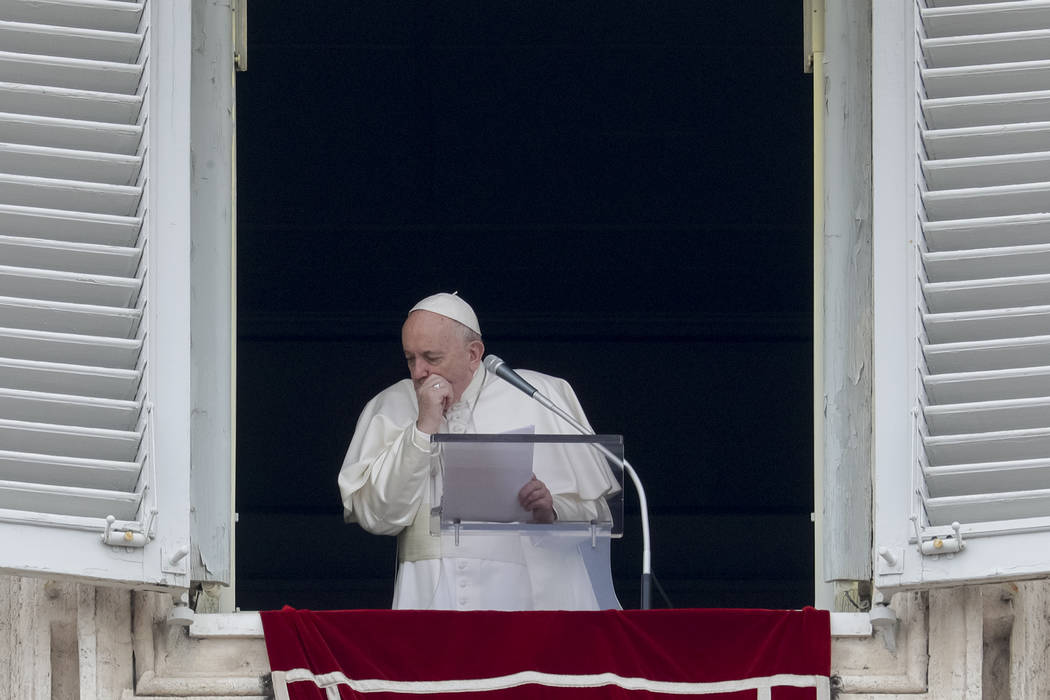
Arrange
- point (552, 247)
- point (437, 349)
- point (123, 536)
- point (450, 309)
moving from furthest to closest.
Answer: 1. point (552, 247)
2. point (450, 309)
3. point (437, 349)
4. point (123, 536)

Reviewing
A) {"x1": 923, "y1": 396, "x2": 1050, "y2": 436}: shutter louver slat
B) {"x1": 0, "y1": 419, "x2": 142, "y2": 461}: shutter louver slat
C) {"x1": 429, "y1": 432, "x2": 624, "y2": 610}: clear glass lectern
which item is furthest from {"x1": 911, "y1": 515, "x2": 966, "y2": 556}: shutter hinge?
{"x1": 0, "y1": 419, "x2": 142, "y2": 461}: shutter louver slat

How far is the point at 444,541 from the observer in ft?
15.5

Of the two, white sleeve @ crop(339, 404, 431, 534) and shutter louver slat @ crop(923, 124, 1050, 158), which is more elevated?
shutter louver slat @ crop(923, 124, 1050, 158)

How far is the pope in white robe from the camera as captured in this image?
4586 millimetres

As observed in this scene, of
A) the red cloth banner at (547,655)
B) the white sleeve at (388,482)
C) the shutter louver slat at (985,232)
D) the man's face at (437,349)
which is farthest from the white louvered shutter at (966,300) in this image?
the man's face at (437,349)

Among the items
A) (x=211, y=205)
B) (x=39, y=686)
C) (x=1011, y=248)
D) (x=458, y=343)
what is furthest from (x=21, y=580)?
(x=1011, y=248)

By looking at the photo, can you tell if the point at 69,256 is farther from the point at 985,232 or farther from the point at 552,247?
the point at 552,247

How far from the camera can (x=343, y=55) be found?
26.2 ft

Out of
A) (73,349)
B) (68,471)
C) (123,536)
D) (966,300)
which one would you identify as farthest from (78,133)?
(966,300)

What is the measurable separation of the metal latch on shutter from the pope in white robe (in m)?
0.81

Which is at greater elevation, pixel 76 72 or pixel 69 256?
pixel 76 72

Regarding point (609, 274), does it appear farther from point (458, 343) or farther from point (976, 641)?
point (976, 641)

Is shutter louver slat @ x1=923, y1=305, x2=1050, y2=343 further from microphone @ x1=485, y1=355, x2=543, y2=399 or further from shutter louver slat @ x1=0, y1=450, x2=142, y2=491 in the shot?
shutter louver slat @ x1=0, y1=450, x2=142, y2=491

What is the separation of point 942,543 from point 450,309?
62.6 inches
